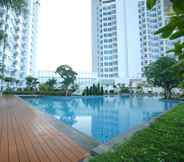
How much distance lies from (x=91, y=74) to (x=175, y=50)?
35387mm

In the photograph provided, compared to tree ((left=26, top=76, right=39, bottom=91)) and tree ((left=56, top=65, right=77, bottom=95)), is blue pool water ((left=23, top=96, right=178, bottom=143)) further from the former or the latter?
tree ((left=26, top=76, right=39, bottom=91))

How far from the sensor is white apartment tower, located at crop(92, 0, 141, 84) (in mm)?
35125

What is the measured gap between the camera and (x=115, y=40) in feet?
128

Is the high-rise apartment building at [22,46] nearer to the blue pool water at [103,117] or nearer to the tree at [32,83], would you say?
the tree at [32,83]

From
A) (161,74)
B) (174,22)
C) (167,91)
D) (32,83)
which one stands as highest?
(161,74)

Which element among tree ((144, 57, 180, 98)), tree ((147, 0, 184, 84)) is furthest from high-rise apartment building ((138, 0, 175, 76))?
tree ((147, 0, 184, 84))

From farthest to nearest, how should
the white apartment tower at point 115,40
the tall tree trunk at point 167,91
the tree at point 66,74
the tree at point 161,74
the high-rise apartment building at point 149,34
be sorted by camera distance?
the high-rise apartment building at point 149,34 < the white apartment tower at point 115,40 < the tree at point 66,74 < the tall tree trunk at point 167,91 < the tree at point 161,74

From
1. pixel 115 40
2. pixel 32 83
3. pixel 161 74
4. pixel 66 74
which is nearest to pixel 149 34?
pixel 115 40

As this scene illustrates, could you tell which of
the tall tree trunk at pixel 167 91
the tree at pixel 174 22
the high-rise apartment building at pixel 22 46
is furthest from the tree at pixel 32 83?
the tree at pixel 174 22

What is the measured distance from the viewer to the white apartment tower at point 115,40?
3512 cm

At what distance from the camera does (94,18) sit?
1719 inches

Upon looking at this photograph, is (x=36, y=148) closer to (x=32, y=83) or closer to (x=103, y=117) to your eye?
(x=103, y=117)

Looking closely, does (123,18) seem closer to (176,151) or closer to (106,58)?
(106,58)

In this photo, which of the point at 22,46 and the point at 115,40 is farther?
the point at 115,40
